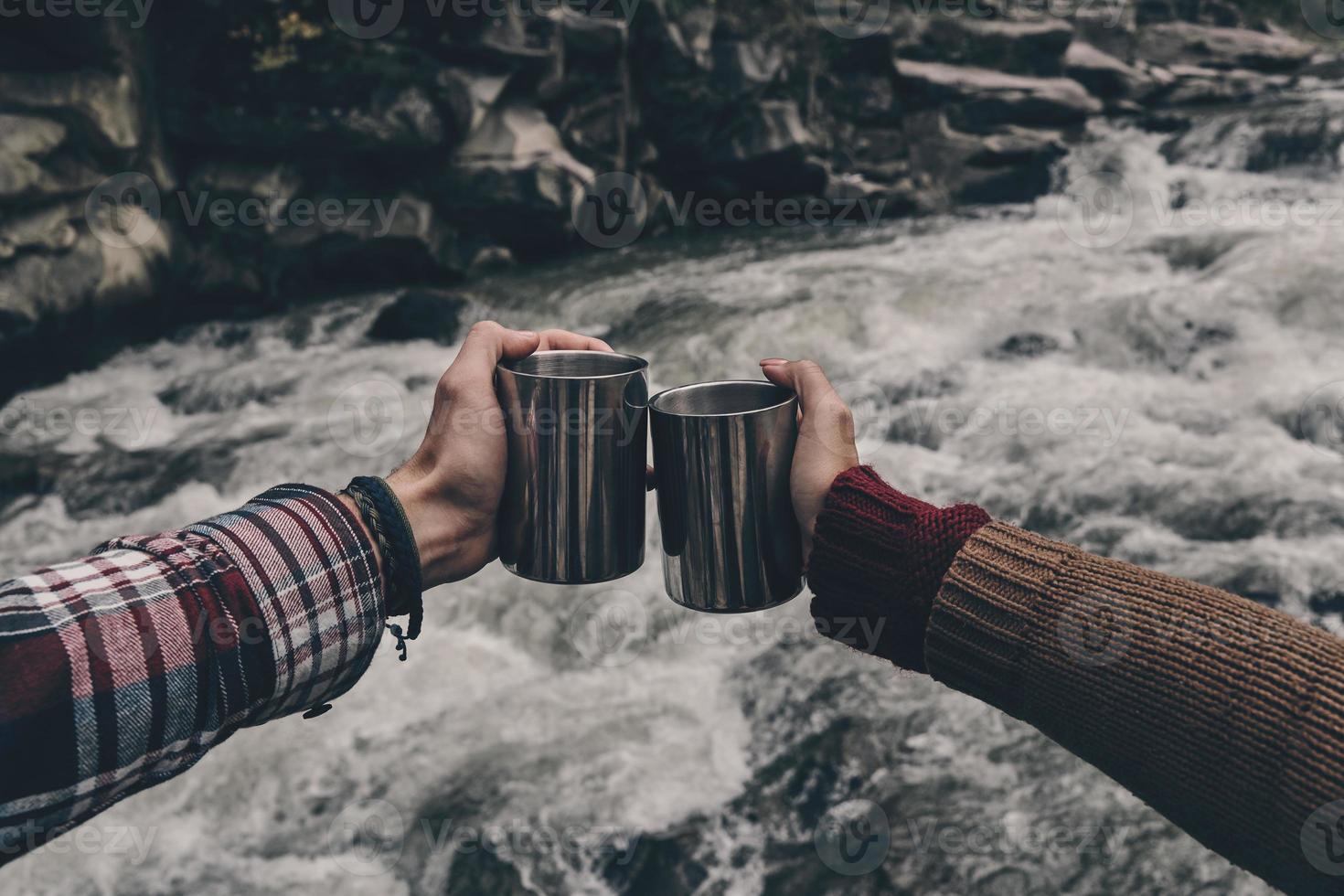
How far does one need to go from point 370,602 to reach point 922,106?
10.6m

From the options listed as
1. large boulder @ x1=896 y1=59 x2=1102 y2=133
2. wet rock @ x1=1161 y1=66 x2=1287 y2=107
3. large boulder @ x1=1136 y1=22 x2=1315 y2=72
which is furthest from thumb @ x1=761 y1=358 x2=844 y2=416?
large boulder @ x1=1136 y1=22 x2=1315 y2=72

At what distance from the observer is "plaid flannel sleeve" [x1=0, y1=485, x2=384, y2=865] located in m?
1.12

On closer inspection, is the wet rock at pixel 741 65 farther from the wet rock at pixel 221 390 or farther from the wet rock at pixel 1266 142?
the wet rock at pixel 221 390

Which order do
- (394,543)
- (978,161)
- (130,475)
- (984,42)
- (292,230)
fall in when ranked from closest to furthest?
(394,543) → (130,475) → (292,230) → (978,161) → (984,42)

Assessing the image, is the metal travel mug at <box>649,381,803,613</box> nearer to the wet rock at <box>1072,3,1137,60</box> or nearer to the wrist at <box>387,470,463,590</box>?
the wrist at <box>387,470,463,590</box>

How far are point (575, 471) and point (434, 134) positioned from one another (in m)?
7.53

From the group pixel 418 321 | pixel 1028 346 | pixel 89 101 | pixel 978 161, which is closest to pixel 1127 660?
pixel 1028 346

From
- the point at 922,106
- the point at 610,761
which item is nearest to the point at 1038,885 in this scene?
the point at 610,761

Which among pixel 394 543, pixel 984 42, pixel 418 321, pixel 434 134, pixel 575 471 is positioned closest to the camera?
pixel 394 543

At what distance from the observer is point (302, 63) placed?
8.12 meters

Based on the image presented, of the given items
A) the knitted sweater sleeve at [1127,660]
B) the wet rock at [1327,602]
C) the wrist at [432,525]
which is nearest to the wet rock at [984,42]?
the wet rock at [1327,602]

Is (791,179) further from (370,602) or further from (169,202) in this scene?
(370,602)

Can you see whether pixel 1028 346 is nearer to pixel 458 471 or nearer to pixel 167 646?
pixel 458 471

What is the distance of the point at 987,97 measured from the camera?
11.1m
